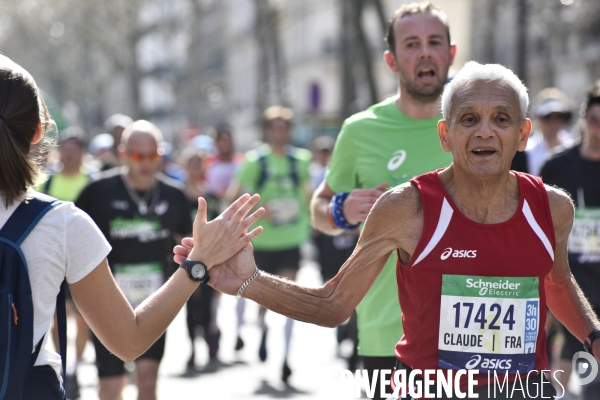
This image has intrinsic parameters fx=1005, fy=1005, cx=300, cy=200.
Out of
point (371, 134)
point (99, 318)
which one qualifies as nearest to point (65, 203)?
point (99, 318)

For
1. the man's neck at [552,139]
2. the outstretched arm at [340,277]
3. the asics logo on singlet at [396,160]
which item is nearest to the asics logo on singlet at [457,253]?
the outstretched arm at [340,277]

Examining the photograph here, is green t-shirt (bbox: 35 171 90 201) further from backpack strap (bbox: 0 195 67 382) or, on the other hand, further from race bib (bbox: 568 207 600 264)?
backpack strap (bbox: 0 195 67 382)

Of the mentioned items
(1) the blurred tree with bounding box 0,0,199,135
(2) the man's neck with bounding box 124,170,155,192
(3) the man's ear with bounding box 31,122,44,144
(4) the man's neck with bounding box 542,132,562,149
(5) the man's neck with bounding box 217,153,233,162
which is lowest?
(2) the man's neck with bounding box 124,170,155,192

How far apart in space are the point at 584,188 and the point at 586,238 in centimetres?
33

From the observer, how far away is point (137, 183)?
7129 millimetres

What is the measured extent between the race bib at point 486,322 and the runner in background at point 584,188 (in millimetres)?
3162

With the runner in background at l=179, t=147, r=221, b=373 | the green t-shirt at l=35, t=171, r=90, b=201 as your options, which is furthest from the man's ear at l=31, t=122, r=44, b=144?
the green t-shirt at l=35, t=171, r=90, b=201

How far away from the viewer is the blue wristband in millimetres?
4555

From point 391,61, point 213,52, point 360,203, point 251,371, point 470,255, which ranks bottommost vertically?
point 251,371

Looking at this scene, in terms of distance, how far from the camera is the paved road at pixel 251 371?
28.8 ft

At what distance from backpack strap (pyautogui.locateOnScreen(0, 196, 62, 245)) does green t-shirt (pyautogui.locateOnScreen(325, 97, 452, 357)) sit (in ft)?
6.24

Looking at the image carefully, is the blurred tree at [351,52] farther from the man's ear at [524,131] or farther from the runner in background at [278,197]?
the man's ear at [524,131]

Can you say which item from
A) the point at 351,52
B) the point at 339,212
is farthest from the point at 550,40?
the point at 339,212

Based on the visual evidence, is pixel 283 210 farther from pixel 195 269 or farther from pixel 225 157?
pixel 195 269
